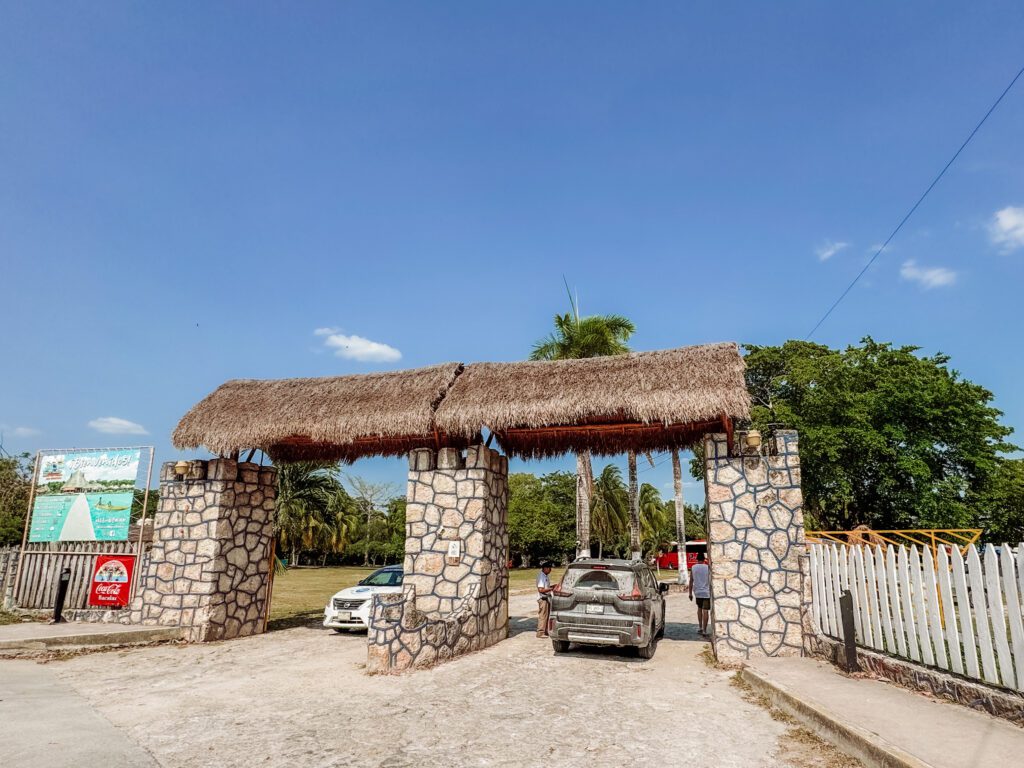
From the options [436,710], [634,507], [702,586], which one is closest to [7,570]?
[436,710]

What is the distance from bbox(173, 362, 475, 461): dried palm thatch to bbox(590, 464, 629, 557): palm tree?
4177 centimetres

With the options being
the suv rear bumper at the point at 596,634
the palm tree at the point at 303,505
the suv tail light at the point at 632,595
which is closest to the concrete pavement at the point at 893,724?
the suv rear bumper at the point at 596,634

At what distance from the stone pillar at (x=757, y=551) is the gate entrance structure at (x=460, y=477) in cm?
2

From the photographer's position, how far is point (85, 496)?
15.1 meters

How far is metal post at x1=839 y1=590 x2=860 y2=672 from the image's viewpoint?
795cm

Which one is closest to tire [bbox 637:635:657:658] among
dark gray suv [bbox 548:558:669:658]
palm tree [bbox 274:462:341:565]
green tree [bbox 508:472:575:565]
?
dark gray suv [bbox 548:558:669:658]

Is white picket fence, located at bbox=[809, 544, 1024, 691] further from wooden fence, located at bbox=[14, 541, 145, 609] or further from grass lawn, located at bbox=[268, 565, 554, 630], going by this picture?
wooden fence, located at bbox=[14, 541, 145, 609]

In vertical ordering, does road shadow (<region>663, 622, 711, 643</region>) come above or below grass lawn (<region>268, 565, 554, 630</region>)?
above

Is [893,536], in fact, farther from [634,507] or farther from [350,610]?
[350,610]

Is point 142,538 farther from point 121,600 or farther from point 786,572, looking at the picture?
point 786,572

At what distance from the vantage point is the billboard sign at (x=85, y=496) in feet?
48.5

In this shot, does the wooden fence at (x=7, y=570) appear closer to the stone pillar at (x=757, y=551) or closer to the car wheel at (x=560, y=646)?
the car wheel at (x=560, y=646)

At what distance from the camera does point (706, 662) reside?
400 inches

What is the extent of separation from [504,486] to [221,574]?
6.00 meters
